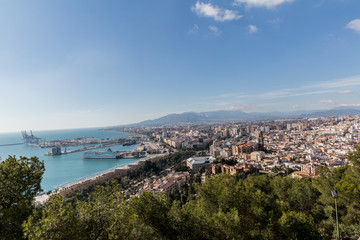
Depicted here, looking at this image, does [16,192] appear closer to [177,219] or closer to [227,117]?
[177,219]

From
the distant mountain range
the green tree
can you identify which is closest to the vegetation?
the green tree

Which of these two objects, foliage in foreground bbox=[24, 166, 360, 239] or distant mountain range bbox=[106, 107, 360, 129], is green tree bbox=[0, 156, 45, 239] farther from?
distant mountain range bbox=[106, 107, 360, 129]

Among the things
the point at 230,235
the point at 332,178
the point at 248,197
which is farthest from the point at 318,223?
the point at 230,235

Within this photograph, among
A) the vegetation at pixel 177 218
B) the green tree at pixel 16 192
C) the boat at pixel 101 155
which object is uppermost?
the green tree at pixel 16 192

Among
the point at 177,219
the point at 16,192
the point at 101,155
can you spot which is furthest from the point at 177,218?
the point at 101,155

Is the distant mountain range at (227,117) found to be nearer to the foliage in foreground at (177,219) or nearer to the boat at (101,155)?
the boat at (101,155)

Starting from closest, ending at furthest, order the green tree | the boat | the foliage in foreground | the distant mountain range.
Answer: the foliage in foreground → the green tree → the boat → the distant mountain range

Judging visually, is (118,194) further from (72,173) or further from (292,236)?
(72,173)

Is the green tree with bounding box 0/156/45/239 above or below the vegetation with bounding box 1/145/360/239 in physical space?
above

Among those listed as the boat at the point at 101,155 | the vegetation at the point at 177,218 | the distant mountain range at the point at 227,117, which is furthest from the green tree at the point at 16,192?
the distant mountain range at the point at 227,117
